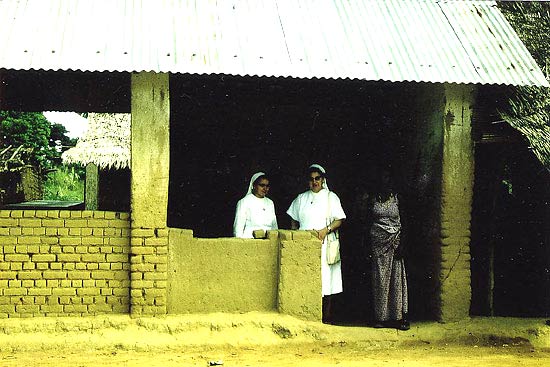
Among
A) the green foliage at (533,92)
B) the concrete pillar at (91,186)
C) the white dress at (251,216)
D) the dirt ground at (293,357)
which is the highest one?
the green foliage at (533,92)

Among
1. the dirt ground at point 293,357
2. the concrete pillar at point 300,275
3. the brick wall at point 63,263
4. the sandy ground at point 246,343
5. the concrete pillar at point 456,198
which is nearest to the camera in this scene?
the dirt ground at point 293,357

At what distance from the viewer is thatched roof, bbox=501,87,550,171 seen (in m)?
6.45

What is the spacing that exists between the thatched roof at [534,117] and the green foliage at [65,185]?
1626 centimetres

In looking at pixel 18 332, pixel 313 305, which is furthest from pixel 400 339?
pixel 18 332

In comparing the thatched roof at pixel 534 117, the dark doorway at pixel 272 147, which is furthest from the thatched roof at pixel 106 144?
the thatched roof at pixel 534 117

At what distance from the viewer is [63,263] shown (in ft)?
20.7

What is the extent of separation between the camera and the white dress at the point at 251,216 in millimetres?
6992

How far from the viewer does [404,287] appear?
704 cm

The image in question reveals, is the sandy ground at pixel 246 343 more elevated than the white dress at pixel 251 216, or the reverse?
the white dress at pixel 251 216

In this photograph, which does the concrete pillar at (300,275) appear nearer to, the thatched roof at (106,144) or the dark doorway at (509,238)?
the dark doorway at (509,238)

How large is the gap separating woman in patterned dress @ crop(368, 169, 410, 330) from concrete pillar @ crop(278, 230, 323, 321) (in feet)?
2.25

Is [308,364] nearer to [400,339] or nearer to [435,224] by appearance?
[400,339]

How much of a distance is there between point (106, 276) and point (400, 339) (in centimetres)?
297

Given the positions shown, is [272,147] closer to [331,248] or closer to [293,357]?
[331,248]
